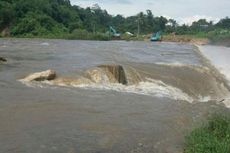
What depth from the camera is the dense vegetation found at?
60.7 meters

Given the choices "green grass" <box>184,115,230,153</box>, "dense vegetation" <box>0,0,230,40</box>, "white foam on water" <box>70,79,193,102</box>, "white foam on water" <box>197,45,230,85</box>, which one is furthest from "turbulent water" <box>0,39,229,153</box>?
"dense vegetation" <box>0,0,230,40</box>

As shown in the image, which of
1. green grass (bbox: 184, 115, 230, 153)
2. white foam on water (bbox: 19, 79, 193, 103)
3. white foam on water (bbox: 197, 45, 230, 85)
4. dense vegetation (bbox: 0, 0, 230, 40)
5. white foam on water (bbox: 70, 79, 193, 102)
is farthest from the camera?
dense vegetation (bbox: 0, 0, 230, 40)

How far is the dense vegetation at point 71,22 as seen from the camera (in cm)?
6066

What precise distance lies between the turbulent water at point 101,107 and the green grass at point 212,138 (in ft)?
1.16

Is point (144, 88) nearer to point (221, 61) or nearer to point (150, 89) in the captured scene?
point (150, 89)

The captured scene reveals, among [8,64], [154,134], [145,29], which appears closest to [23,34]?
[145,29]

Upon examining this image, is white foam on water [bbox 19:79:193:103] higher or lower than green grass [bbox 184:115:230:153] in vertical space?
lower

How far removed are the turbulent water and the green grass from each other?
0.35 m

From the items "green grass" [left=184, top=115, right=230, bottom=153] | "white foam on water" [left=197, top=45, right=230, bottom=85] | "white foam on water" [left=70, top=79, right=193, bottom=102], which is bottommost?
"white foam on water" [left=197, top=45, right=230, bottom=85]

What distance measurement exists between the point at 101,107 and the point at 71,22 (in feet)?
218

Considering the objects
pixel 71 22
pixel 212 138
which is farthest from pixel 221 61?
pixel 71 22

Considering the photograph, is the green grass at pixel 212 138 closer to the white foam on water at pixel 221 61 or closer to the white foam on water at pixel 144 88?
the white foam on water at pixel 144 88

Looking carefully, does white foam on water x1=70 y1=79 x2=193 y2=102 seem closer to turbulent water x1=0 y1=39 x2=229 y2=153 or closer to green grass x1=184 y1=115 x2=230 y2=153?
turbulent water x1=0 y1=39 x2=229 y2=153

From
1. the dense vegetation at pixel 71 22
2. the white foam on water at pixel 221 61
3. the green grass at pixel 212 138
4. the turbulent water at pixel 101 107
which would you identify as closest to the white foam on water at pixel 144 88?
the turbulent water at pixel 101 107
